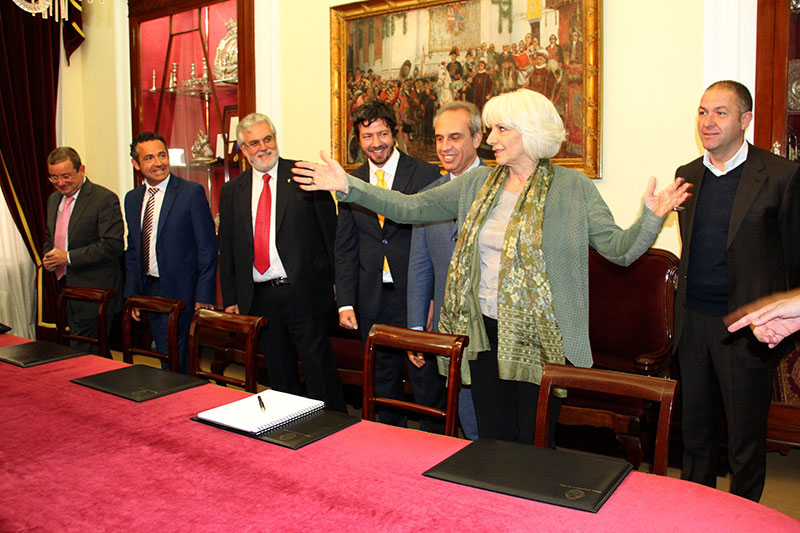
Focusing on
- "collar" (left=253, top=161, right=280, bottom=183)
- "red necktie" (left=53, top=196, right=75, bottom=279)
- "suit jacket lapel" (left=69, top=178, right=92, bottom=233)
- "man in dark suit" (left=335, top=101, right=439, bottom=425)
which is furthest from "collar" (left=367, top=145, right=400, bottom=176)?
"red necktie" (left=53, top=196, right=75, bottom=279)

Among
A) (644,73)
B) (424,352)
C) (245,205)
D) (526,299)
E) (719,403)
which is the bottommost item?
(719,403)

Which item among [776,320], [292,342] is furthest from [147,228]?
[776,320]

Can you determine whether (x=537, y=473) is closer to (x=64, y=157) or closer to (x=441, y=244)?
(x=441, y=244)

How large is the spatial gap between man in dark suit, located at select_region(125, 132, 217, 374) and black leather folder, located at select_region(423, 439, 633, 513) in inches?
100

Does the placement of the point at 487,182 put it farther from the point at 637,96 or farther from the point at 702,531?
the point at 637,96

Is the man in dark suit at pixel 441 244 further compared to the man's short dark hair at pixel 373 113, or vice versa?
the man's short dark hair at pixel 373 113

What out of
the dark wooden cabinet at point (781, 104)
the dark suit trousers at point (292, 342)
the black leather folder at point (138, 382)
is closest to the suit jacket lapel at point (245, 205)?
the dark suit trousers at point (292, 342)

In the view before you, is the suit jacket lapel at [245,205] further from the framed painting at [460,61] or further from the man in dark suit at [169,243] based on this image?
the framed painting at [460,61]

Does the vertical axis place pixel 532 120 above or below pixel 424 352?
above

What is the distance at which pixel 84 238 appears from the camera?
13.7ft

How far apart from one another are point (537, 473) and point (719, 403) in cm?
154

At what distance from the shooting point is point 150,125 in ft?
19.5

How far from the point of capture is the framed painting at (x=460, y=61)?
12.3 ft

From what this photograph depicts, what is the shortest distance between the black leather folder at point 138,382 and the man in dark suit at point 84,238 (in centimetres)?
208
